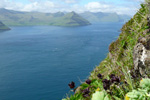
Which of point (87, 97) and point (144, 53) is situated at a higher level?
point (144, 53)

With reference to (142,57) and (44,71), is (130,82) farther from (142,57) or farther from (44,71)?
(44,71)

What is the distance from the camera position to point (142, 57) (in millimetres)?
4359

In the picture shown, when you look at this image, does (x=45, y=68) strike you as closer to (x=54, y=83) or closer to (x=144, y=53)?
(x=54, y=83)

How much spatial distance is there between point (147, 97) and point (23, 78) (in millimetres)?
78721

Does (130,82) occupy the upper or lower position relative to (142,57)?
lower

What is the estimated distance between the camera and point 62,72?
3113 inches

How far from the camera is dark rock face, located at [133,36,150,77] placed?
13.5 feet

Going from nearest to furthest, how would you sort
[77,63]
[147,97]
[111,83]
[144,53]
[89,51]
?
[147,97]
[111,83]
[144,53]
[77,63]
[89,51]

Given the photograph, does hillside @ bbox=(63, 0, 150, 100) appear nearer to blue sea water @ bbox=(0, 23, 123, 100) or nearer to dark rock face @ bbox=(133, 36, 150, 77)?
dark rock face @ bbox=(133, 36, 150, 77)

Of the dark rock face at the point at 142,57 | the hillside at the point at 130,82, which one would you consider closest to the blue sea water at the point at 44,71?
the hillside at the point at 130,82

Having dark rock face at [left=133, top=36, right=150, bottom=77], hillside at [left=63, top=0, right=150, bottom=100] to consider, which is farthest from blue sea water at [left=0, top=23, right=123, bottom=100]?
dark rock face at [left=133, top=36, right=150, bottom=77]

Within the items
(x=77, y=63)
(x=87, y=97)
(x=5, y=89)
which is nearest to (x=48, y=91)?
(x=5, y=89)

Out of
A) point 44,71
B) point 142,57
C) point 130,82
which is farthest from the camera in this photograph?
point 44,71

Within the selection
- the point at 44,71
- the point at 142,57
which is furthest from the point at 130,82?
the point at 44,71
